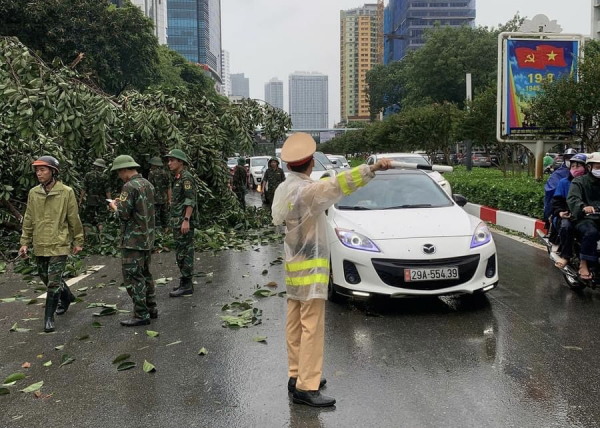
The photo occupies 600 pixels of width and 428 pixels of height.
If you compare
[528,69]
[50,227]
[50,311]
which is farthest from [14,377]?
[528,69]

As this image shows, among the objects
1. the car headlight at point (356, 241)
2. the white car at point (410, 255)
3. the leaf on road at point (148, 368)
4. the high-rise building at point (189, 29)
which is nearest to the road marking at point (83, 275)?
the leaf on road at point (148, 368)

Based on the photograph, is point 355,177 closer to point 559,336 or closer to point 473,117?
point 559,336

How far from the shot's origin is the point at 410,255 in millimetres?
5777

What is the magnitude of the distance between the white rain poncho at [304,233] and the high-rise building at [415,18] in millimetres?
126373

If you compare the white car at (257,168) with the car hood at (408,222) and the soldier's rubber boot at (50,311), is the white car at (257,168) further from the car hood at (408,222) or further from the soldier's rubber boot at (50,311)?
the soldier's rubber boot at (50,311)

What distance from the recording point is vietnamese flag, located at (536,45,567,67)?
14.7 meters

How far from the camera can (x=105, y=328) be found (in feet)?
19.4

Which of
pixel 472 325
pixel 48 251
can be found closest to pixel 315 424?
pixel 472 325

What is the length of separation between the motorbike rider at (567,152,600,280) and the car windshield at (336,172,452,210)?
1422 mm

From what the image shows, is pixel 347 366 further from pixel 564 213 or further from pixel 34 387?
pixel 564 213

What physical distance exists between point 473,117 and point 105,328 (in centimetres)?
1762

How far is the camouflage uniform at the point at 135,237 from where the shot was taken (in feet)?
19.5

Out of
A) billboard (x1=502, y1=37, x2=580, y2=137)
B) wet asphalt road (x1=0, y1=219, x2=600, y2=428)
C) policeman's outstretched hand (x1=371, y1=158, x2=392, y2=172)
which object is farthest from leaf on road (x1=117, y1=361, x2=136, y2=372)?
billboard (x1=502, y1=37, x2=580, y2=137)

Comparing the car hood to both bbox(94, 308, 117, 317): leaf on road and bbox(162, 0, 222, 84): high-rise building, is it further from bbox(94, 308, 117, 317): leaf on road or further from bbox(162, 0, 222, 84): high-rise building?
bbox(162, 0, 222, 84): high-rise building
